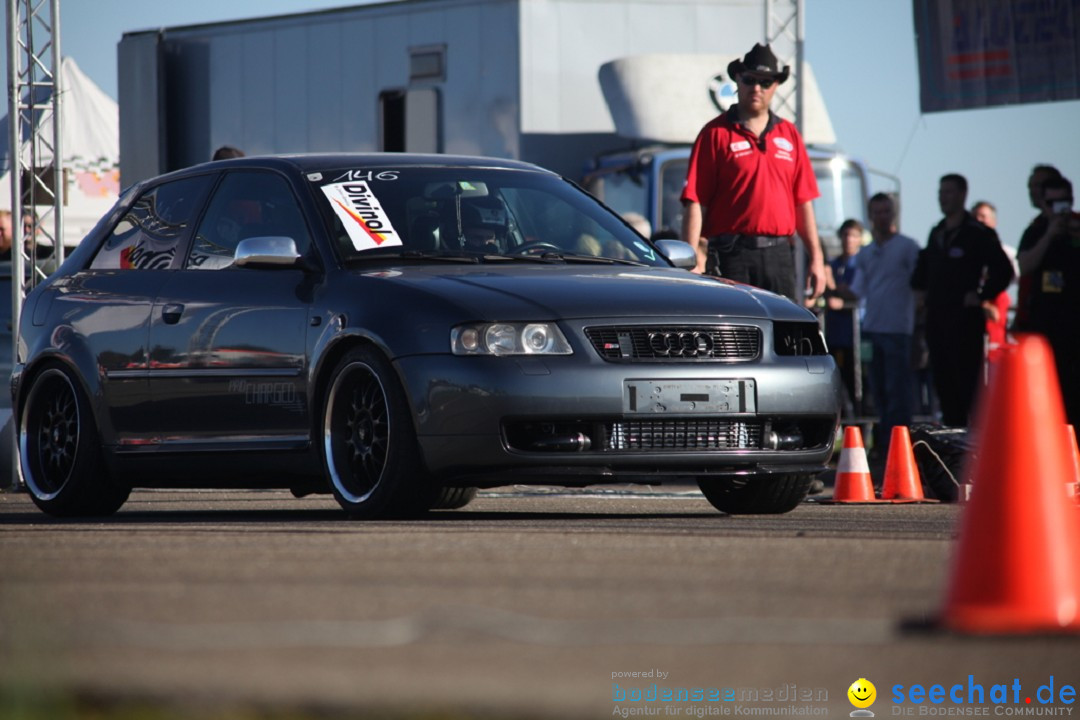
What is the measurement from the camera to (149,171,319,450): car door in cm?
859

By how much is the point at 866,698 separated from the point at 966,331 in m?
10.7

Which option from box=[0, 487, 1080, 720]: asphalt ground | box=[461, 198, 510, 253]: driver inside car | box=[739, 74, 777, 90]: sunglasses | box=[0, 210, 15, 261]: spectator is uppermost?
box=[739, 74, 777, 90]: sunglasses

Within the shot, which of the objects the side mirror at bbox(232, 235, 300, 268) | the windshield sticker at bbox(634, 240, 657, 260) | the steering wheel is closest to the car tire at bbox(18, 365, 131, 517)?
the side mirror at bbox(232, 235, 300, 268)

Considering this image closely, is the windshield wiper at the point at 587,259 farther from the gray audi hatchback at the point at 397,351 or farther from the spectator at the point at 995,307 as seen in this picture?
the spectator at the point at 995,307

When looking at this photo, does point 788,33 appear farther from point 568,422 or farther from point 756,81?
point 568,422

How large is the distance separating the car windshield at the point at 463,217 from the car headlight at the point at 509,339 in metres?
0.92

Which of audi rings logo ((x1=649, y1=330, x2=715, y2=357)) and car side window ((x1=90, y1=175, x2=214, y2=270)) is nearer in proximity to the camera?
audi rings logo ((x1=649, y1=330, x2=715, y2=357))

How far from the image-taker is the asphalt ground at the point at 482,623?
3.79 meters

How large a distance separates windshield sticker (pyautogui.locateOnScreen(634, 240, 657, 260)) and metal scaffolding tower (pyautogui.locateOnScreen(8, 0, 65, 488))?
15.4 ft

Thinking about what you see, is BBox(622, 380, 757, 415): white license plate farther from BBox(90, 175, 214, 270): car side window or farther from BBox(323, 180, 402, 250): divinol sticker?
BBox(90, 175, 214, 270): car side window

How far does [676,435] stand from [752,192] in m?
3.25

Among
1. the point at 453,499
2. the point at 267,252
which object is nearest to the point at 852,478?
the point at 453,499

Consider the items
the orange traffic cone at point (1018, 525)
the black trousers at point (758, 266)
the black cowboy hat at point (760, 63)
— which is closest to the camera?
the orange traffic cone at point (1018, 525)

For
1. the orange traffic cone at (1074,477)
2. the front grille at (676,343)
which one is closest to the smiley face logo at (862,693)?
the front grille at (676,343)
